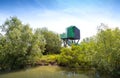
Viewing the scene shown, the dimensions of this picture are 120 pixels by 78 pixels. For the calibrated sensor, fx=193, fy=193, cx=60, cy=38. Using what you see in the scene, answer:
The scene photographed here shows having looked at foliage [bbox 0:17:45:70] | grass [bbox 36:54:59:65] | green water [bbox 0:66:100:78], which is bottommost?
green water [bbox 0:66:100:78]

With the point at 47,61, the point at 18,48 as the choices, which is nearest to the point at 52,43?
the point at 47,61

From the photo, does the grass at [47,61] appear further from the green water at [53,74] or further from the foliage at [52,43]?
the foliage at [52,43]

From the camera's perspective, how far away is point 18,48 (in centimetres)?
2683

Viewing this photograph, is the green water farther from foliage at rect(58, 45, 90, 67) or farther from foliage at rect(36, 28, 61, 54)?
foliage at rect(36, 28, 61, 54)

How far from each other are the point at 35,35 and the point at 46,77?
33.1 feet

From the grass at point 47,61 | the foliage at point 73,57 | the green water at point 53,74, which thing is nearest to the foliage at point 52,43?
the grass at point 47,61

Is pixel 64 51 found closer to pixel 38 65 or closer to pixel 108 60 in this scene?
pixel 38 65

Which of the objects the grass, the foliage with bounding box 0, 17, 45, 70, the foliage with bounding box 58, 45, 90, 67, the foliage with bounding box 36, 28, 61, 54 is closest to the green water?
the foliage with bounding box 58, 45, 90, 67

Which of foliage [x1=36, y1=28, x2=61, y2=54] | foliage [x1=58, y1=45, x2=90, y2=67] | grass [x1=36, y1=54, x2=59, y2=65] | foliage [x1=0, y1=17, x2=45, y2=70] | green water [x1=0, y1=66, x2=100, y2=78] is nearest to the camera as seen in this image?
green water [x1=0, y1=66, x2=100, y2=78]

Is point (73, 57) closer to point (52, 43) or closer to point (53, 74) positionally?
point (53, 74)

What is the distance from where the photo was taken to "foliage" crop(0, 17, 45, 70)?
88.0 feet

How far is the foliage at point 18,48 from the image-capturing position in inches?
1056

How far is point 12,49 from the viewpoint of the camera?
26750mm

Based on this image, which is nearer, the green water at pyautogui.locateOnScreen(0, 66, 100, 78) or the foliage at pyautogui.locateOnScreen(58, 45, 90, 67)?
the green water at pyautogui.locateOnScreen(0, 66, 100, 78)
